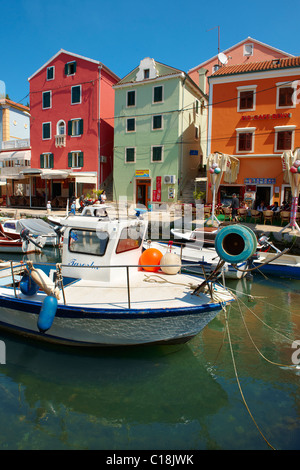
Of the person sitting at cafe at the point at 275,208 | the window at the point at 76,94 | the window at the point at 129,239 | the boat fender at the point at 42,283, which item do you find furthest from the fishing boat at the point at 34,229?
the window at the point at 76,94

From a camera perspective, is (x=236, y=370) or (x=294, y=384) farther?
(x=236, y=370)

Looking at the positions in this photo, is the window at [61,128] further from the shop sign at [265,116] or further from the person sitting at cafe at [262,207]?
the person sitting at cafe at [262,207]

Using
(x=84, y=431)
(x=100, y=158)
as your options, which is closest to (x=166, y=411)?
(x=84, y=431)

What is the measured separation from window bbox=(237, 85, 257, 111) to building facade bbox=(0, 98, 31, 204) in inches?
774

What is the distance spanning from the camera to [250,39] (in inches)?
1097

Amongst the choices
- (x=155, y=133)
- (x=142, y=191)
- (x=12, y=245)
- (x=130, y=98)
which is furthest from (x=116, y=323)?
(x=130, y=98)

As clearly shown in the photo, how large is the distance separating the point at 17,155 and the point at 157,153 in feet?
47.0

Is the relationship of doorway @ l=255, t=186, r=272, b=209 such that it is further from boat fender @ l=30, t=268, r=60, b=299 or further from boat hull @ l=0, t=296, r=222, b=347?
boat fender @ l=30, t=268, r=60, b=299

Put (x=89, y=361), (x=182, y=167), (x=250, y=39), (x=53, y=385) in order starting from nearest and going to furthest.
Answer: (x=53, y=385) → (x=89, y=361) → (x=182, y=167) → (x=250, y=39)

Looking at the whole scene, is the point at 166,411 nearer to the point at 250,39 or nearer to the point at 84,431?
the point at 84,431

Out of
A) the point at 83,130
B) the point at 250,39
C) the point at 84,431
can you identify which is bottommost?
the point at 84,431

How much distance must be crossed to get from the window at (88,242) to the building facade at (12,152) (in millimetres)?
24763

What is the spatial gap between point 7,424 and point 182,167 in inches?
879

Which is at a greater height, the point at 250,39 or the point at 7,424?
the point at 250,39
